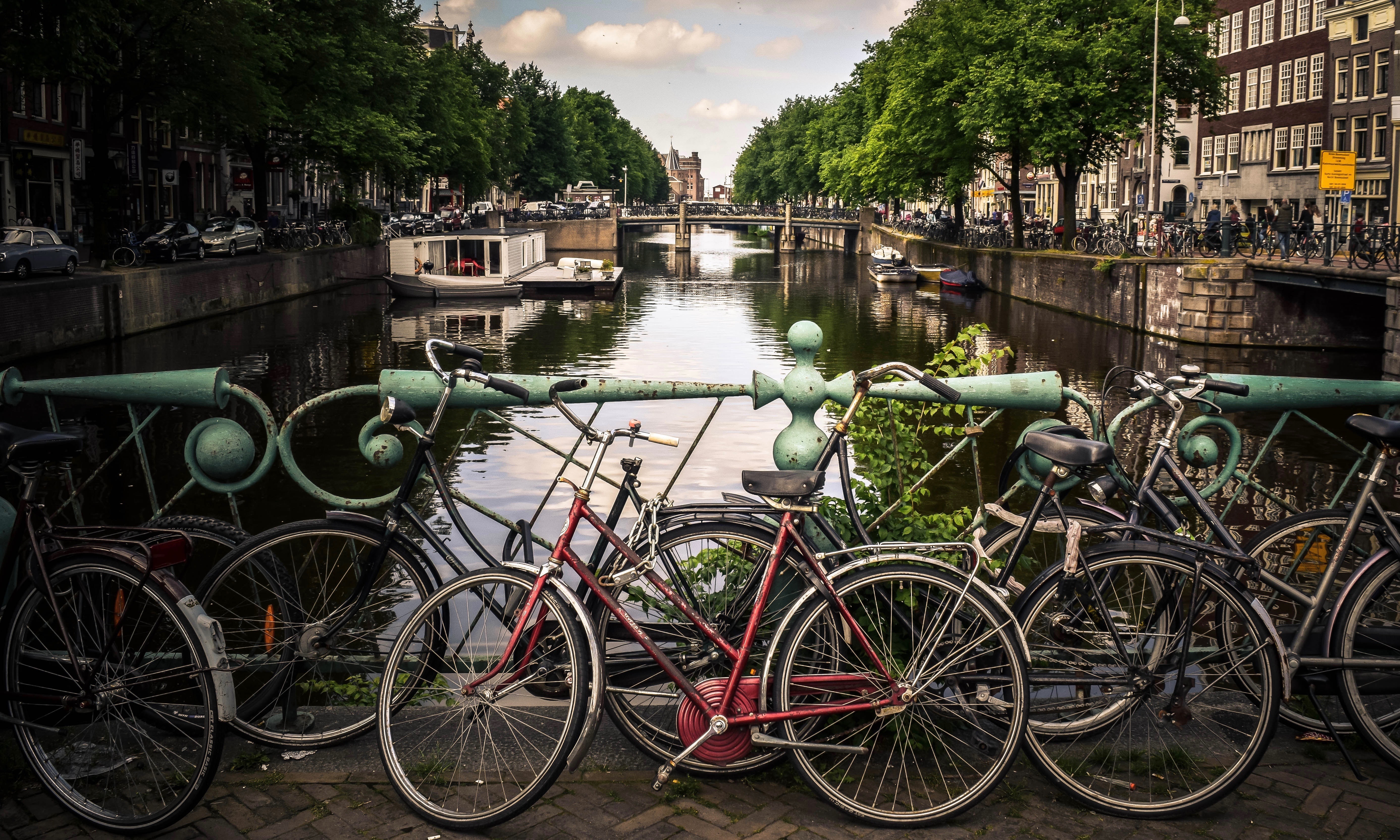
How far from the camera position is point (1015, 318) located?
39812 millimetres

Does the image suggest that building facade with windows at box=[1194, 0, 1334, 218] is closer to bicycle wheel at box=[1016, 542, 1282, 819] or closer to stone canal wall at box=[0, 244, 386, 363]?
stone canal wall at box=[0, 244, 386, 363]

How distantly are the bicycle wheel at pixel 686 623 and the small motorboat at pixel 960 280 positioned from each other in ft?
157

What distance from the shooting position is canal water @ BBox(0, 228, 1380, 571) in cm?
1579

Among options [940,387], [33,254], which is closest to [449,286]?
[33,254]

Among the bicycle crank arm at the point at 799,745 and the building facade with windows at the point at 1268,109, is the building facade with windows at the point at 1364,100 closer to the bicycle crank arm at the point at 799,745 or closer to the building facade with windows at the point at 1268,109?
the building facade with windows at the point at 1268,109

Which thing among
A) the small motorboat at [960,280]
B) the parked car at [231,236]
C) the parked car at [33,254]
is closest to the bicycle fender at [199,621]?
the parked car at [33,254]

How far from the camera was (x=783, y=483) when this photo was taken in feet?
12.7

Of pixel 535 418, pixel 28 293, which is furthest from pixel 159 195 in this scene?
pixel 535 418

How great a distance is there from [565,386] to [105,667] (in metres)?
1.57

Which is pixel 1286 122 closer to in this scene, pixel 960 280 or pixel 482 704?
pixel 960 280

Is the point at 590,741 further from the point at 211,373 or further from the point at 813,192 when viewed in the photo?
the point at 813,192

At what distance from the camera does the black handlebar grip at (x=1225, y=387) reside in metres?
4.43

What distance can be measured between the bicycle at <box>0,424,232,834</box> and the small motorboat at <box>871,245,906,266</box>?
184 ft

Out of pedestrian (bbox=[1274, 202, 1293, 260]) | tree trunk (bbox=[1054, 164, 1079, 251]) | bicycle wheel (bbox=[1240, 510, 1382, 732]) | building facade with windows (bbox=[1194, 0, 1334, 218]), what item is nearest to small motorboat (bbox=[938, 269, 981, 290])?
tree trunk (bbox=[1054, 164, 1079, 251])
